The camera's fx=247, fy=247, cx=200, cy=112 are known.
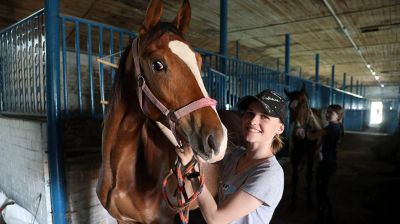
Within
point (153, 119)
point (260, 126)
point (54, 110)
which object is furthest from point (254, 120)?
point (54, 110)

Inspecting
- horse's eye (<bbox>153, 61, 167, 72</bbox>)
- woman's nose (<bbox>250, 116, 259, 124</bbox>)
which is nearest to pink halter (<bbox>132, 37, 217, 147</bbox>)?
horse's eye (<bbox>153, 61, 167, 72</bbox>)

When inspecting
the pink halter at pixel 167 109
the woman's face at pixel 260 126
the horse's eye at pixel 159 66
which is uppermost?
the horse's eye at pixel 159 66

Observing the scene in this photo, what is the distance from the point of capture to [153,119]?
51.0 inches

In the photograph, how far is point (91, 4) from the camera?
481cm

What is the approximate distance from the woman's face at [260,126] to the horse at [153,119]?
209mm

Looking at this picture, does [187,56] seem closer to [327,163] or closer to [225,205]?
[225,205]

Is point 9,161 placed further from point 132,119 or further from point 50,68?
point 132,119

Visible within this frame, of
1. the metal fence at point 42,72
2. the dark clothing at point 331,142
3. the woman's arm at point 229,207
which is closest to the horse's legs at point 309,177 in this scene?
the dark clothing at point 331,142

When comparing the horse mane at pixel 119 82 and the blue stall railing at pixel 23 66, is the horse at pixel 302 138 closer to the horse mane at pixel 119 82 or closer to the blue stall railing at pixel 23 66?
the horse mane at pixel 119 82

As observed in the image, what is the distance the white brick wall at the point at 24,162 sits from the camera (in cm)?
217

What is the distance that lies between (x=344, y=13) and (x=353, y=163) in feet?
12.8

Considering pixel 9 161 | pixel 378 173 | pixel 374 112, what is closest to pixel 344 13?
pixel 378 173

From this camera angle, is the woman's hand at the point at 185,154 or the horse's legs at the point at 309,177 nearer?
the woman's hand at the point at 185,154

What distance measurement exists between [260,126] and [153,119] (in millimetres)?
549
